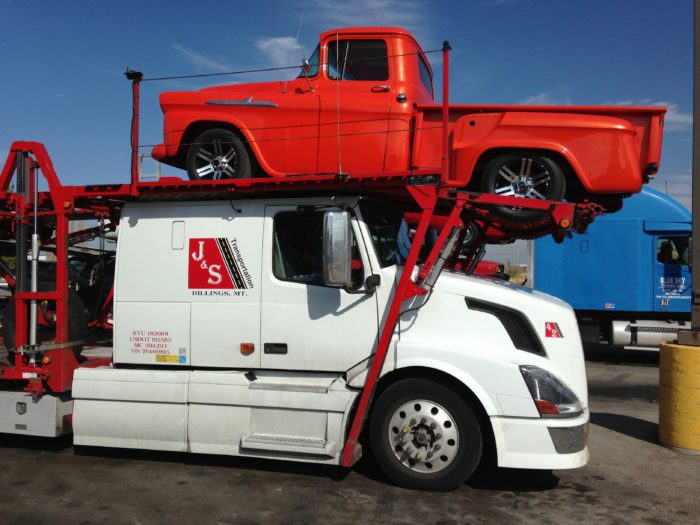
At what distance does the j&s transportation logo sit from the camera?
5.30m

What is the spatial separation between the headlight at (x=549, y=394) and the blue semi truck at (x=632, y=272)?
7645mm

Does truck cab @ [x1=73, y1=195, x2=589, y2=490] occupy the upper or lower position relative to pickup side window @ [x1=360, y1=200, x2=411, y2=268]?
lower

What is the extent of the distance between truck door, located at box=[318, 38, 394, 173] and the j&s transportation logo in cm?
125

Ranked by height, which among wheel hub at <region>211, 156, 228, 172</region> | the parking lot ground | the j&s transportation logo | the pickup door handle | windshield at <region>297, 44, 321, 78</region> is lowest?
the parking lot ground

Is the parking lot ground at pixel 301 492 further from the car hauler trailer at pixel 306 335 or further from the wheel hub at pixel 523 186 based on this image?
the wheel hub at pixel 523 186

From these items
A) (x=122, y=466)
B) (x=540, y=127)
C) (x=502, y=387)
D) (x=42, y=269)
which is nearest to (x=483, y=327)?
(x=502, y=387)

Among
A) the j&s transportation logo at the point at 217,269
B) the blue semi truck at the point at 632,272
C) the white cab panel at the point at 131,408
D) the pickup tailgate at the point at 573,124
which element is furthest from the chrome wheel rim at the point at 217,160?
the blue semi truck at the point at 632,272

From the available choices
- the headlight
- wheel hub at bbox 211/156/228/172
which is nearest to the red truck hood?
wheel hub at bbox 211/156/228/172

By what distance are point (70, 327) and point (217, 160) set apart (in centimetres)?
199

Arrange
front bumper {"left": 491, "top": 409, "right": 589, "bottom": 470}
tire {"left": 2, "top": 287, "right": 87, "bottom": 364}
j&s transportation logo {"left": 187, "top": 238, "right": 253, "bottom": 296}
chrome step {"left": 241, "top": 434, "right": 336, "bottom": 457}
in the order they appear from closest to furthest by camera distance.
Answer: front bumper {"left": 491, "top": 409, "right": 589, "bottom": 470}, chrome step {"left": 241, "top": 434, "right": 336, "bottom": 457}, j&s transportation logo {"left": 187, "top": 238, "right": 253, "bottom": 296}, tire {"left": 2, "top": 287, "right": 87, "bottom": 364}

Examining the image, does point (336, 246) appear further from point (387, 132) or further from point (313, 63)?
point (313, 63)

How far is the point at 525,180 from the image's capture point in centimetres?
585

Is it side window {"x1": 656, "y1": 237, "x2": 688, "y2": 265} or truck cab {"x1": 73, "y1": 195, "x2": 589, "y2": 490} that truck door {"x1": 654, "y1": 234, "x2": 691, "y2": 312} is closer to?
side window {"x1": 656, "y1": 237, "x2": 688, "y2": 265}

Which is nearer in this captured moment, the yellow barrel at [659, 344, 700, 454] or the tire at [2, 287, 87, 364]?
the tire at [2, 287, 87, 364]
